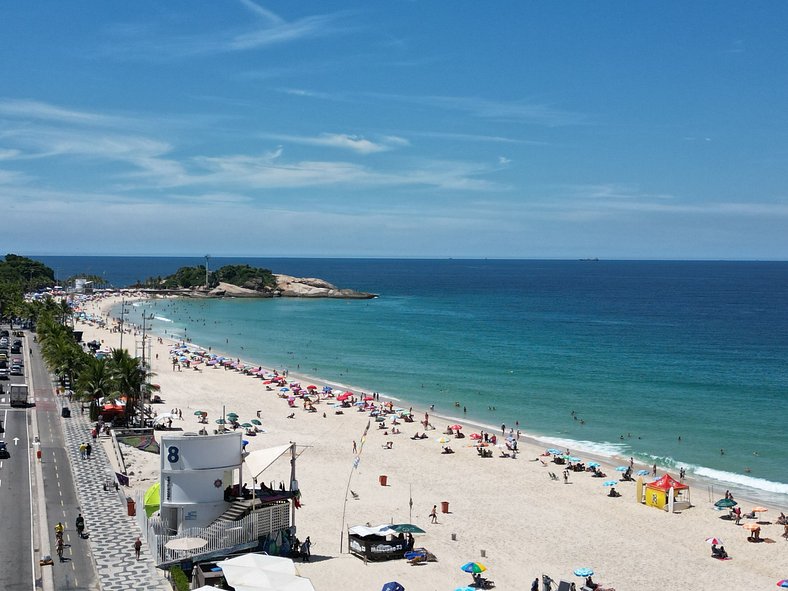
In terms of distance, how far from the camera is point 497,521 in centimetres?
3108

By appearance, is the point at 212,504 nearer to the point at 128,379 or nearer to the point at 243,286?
the point at 128,379

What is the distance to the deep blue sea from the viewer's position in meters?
47.0

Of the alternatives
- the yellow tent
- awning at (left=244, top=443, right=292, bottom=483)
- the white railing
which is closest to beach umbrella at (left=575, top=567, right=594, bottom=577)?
the white railing

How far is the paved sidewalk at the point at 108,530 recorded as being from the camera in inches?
880

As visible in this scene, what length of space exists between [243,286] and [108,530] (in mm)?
150634

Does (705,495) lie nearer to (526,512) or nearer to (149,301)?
(526,512)

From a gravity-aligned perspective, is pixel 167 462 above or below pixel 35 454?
above

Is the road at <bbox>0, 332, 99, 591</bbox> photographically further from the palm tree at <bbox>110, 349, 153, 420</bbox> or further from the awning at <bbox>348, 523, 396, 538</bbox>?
the awning at <bbox>348, 523, 396, 538</bbox>

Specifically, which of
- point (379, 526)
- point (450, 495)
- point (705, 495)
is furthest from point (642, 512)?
point (379, 526)

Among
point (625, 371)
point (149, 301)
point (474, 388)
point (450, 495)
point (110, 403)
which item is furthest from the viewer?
point (149, 301)

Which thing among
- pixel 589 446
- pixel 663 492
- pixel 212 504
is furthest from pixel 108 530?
pixel 589 446

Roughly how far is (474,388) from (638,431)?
1706cm

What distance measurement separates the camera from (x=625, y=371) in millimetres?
70875

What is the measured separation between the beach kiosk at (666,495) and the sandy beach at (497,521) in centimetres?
48
